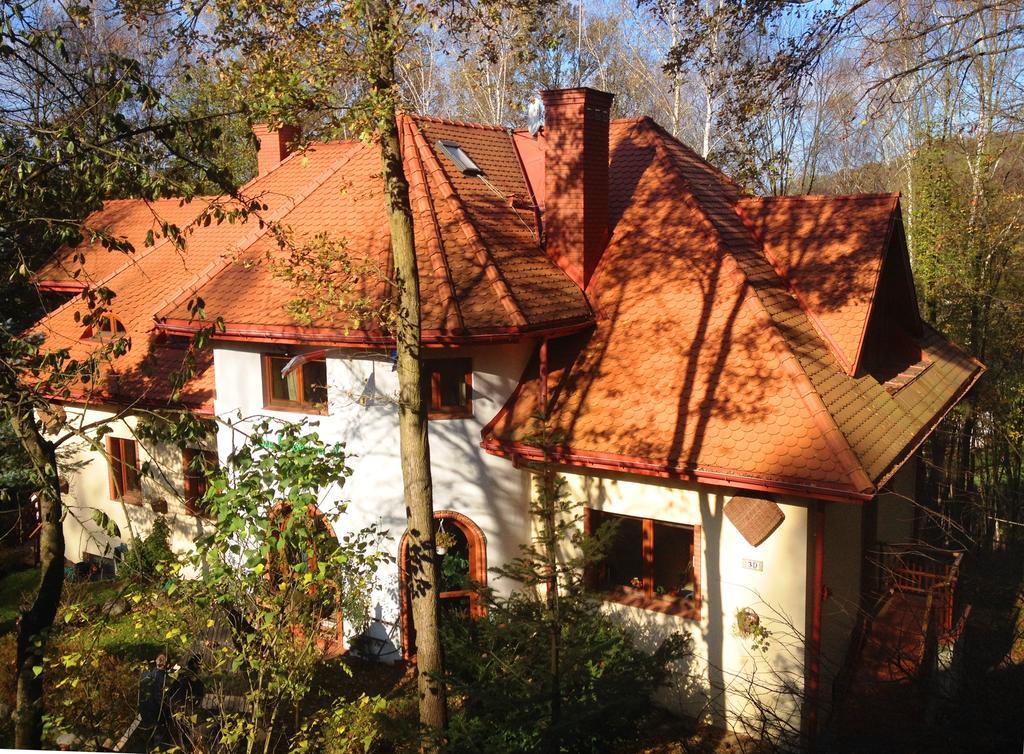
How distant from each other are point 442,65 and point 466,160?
51.5 ft

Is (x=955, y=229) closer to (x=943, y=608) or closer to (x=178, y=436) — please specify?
(x=943, y=608)

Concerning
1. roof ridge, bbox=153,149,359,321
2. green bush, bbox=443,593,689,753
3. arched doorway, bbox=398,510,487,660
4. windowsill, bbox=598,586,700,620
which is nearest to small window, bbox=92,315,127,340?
roof ridge, bbox=153,149,359,321

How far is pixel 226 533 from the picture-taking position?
6129 millimetres

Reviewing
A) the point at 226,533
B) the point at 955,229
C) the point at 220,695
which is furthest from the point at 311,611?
the point at 955,229

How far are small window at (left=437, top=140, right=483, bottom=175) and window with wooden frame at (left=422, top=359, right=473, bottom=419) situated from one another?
3.55 m

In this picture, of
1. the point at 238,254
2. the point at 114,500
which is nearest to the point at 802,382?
the point at 238,254

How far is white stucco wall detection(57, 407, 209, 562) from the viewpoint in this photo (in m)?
14.8

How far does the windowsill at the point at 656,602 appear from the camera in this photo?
10281 mm

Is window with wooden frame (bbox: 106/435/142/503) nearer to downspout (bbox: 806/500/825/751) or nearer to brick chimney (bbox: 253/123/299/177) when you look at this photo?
brick chimney (bbox: 253/123/299/177)

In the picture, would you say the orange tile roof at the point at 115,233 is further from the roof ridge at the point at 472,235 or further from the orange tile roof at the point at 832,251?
the orange tile roof at the point at 832,251

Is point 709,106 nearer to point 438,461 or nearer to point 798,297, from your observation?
point 798,297

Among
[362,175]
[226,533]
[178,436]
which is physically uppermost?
[362,175]

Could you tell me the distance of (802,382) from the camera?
32.4ft

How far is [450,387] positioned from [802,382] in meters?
4.46
